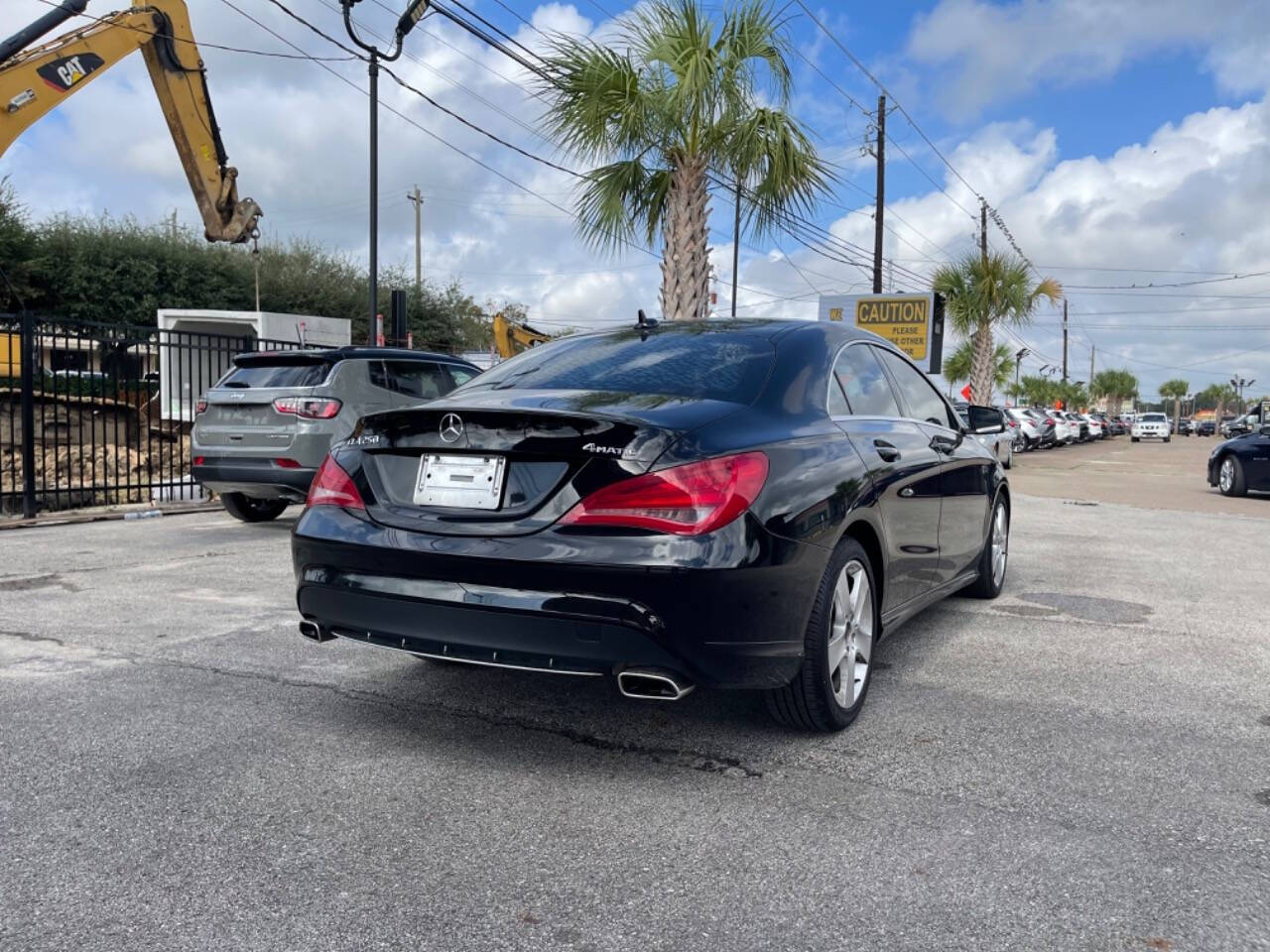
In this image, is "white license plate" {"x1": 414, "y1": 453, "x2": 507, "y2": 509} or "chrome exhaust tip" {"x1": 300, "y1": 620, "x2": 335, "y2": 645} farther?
"chrome exhaust tip" {"x1": 300, "y1": 620, "x2": 335, "y2": 645}

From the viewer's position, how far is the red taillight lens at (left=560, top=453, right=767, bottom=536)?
2.97 m

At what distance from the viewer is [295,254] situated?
43.5m

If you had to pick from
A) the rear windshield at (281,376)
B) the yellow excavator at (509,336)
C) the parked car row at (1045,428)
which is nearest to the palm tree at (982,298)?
the parked car row at (1045,428)

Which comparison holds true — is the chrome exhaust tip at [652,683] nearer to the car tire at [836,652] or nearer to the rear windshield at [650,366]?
the car tire at [836,652]

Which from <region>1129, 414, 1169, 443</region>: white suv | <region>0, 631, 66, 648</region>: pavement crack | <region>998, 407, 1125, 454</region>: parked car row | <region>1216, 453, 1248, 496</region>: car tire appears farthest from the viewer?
<region>1129, 414, 1169, 443</region>: white suv

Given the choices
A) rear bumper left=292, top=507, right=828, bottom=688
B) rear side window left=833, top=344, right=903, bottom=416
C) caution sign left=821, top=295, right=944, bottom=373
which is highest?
caution sign left=821, top=295, right=944, bottom=373

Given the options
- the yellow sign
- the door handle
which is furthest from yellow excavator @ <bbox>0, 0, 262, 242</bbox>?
the yellow sign

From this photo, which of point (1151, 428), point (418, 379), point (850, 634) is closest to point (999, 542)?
point (850, 634)

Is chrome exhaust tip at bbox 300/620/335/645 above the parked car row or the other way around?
the other way around

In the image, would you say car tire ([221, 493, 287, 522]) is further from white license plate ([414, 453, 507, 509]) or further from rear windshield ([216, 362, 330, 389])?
white license plate ([414, 453, 507, 509])

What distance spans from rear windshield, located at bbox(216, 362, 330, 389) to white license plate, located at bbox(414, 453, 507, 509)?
17.8 feet

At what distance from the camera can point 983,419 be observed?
5.79 meters

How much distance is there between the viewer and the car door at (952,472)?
16.0 ft

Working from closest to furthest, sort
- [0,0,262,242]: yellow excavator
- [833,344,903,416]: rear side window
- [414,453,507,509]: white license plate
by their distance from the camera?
[414,453,507,509]: white license plate → [833,344,903,416]: rear side window → [0,0,262,242]: yellow excavator
